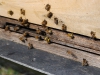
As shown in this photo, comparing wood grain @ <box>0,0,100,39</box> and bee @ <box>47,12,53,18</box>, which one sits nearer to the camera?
wood grain @ <box>0,0,100,39</box>

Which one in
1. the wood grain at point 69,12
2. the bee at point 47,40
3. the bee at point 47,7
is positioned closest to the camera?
the wood grain at point 69,12

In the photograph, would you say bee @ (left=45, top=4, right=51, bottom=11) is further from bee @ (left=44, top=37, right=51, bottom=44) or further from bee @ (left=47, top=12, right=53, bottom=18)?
bee @ (left=44, top=37, right=51, bottom=44)

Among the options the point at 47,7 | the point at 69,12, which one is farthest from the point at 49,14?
the point at 69,12

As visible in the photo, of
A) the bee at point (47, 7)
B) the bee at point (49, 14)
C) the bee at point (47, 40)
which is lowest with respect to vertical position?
the bee at point (47, 40)

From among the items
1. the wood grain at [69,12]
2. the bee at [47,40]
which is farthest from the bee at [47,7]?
the bee at [47,40]

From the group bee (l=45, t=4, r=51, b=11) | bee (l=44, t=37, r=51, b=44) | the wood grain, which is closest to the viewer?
the wood grain

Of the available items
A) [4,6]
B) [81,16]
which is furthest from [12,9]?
[81,16]

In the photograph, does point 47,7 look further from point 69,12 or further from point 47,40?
point 47,40

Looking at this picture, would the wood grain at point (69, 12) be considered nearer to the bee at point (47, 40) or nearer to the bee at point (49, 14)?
the bee at point (49, 14)

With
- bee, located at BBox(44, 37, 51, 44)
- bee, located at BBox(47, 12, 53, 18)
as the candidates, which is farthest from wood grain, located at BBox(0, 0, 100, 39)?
bee, located at BBox(44, 37, 51, 44)
